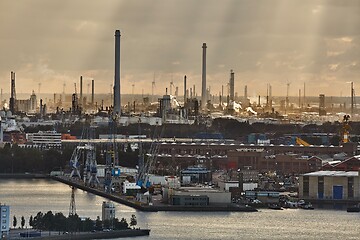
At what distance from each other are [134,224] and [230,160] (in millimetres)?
17951

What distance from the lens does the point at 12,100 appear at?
75.6 m

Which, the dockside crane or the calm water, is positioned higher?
the dockside crane

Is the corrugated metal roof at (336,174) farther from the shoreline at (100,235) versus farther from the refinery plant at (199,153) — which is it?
the shoreline at (100,235)

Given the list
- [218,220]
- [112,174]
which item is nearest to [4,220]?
[218,220]

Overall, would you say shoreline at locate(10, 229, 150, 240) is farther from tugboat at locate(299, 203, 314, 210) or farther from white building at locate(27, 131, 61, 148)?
white building at locate(27, 131, 61, 148)

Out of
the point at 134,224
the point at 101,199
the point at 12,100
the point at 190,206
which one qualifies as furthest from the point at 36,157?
the point at 12,100

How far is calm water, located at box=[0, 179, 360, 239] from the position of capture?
2528cm

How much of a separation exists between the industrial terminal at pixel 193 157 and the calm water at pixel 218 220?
41.4 inches

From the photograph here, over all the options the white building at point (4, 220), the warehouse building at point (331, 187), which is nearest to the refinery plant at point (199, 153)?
the warehouse building at point (331, 187)

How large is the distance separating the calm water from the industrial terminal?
105 cm

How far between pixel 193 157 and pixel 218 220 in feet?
54.8


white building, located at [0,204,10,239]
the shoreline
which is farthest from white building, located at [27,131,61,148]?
white building, located at [0,204,10,239]

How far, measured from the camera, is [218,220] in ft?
91.9

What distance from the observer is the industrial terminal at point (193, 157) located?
32.7 m
